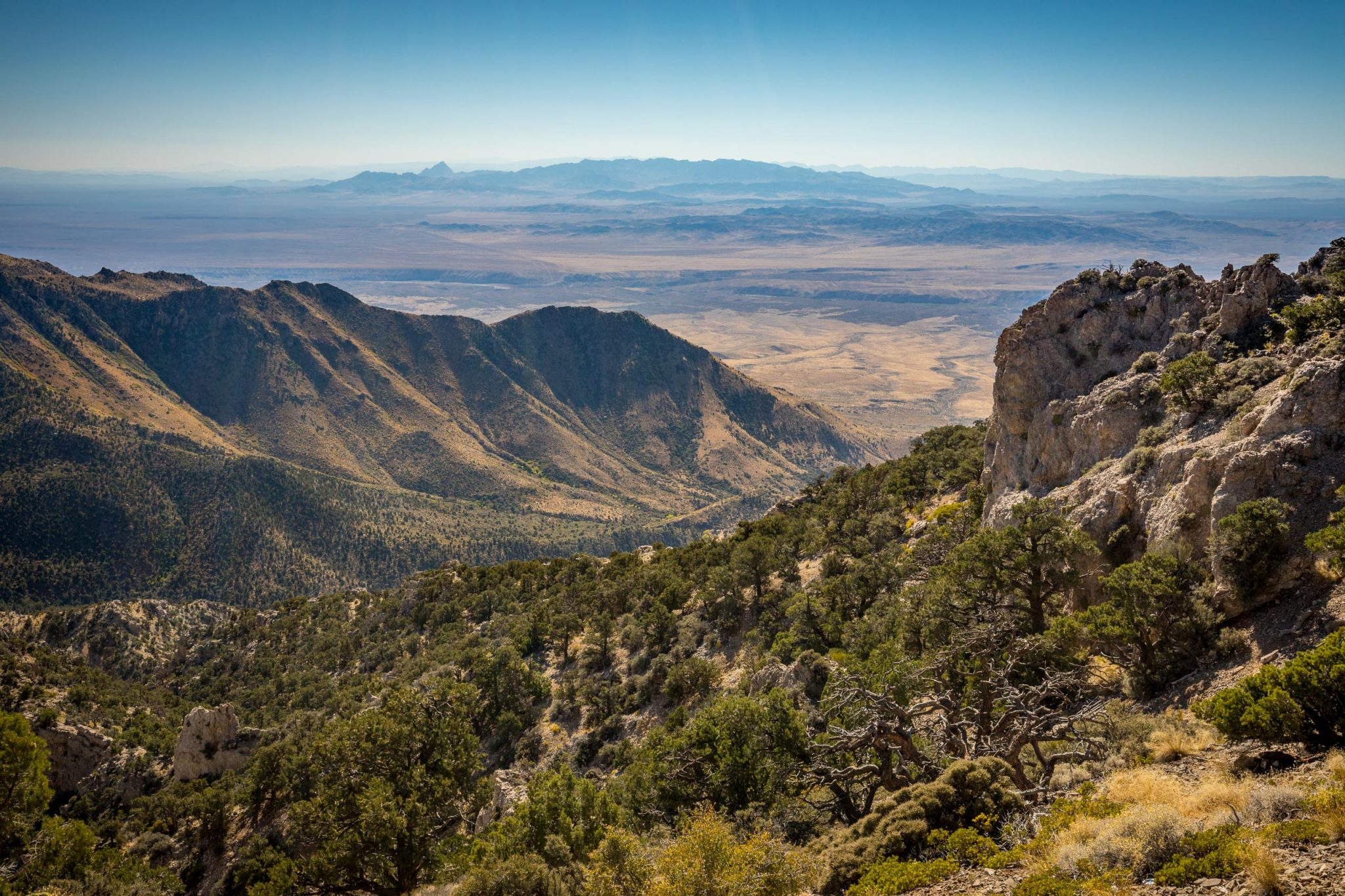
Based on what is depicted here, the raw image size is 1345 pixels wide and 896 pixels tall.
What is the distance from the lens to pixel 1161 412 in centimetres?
3109

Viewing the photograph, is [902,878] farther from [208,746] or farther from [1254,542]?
[208,746]

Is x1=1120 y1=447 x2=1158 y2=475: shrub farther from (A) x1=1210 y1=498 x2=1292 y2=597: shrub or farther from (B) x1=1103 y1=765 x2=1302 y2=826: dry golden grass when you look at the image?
(B) x1=1103 y1=765 x2=1302 y2=826: dry golden grass

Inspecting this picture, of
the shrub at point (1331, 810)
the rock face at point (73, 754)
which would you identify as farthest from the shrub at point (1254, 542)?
the rock face at point (73, 754)

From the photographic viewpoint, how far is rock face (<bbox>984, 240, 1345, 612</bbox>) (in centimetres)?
2109

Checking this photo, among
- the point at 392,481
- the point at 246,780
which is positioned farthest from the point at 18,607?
the point at 246,780

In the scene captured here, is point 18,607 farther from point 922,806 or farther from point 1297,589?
point 1297,589

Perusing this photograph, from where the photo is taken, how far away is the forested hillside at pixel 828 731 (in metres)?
13.9

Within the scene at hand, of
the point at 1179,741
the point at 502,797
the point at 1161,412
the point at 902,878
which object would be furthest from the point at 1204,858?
the point at 1161,412

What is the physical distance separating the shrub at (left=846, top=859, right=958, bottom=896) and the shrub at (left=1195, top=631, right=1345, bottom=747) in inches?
285

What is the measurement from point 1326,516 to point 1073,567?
8103 millimetres

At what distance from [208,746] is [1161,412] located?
171ft

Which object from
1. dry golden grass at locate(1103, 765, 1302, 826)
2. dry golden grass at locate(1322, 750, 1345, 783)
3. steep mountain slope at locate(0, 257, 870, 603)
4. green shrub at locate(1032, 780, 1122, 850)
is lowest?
steep mountain slope at locate(0, 257, 870, 603)

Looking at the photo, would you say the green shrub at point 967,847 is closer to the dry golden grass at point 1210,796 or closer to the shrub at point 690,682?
the dry golden grass at point 1210,796

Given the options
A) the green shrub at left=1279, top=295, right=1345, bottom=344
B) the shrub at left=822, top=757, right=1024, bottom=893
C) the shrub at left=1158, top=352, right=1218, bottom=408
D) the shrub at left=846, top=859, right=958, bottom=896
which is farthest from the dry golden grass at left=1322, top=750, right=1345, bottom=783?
the green shrub at left=1279, top=295, right=1345, bottom=344
